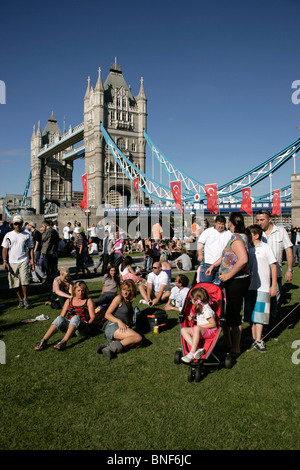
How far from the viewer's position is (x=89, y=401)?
3611mm

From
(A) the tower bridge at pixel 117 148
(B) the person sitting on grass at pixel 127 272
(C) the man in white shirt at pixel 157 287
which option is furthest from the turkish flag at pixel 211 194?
(C) the man in white shirt at pixel 157 287

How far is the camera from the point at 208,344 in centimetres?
443

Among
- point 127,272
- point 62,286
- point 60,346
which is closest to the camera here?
point 60,346

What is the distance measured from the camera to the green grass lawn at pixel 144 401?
2.97m

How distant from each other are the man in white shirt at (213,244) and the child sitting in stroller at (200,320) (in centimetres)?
148

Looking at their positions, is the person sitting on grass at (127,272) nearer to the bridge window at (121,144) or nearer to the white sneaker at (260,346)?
the white sneaker at (260,346)

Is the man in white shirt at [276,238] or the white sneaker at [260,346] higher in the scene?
the man in white shirt at [276,238]

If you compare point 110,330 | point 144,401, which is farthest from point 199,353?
point 110,330

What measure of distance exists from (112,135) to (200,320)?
191 ft

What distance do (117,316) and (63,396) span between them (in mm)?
1781

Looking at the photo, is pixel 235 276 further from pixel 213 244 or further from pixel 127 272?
pixel 127 272

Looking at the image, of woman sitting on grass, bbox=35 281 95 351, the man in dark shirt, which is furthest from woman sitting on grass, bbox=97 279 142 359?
the man in dark shirt

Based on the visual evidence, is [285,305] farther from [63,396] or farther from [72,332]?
[63,396]

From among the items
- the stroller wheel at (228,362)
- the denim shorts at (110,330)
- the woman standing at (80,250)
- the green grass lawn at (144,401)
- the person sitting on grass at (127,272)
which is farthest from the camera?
the woman standing at (80,250)
